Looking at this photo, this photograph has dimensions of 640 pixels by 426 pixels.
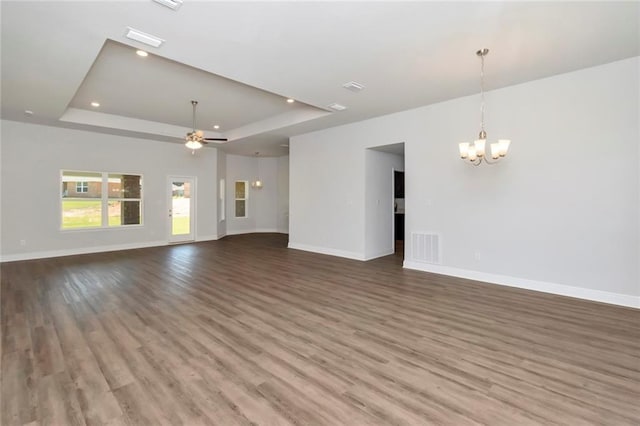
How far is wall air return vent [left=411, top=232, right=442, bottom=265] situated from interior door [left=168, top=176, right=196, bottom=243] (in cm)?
679

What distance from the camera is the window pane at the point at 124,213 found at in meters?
7.86

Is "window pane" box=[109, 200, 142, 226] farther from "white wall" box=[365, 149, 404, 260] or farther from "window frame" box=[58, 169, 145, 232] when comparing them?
"white wall" box=[365, 149, 404, 260]

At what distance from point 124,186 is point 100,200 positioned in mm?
657

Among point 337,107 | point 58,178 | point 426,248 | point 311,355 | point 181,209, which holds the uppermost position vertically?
point 337,107

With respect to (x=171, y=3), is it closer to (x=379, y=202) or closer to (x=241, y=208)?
(x=379, y=202)

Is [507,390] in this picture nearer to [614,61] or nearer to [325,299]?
[325,299]

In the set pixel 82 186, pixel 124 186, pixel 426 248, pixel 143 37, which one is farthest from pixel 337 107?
pixel 82 186

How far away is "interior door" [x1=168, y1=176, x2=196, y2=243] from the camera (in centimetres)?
889

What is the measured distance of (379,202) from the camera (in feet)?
23.0

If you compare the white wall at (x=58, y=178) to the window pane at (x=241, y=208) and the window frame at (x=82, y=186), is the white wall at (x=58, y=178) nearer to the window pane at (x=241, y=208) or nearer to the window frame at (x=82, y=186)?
the window frame at (x=82, y=186)

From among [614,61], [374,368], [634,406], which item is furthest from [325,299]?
[614,61]

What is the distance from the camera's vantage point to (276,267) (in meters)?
6.00

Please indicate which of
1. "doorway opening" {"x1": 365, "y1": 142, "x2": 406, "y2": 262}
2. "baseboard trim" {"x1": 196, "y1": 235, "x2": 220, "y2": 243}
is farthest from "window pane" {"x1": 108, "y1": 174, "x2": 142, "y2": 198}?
"doorway opening" {"x1": 365, "y1": 142, "x2": 406, "y2": 262}

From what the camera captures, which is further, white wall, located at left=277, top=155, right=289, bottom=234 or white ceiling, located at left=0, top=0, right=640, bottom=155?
white wall, located at left=277, top=155, right=289, bottom=234
